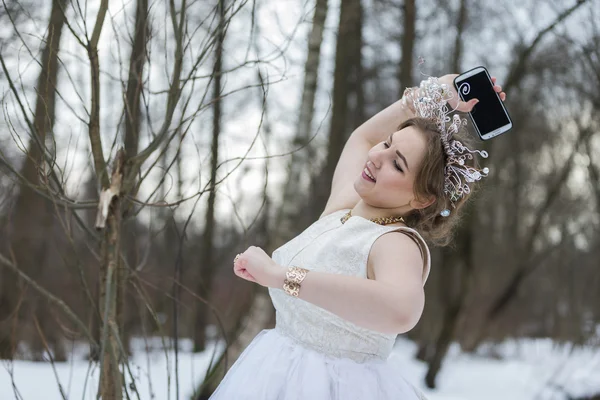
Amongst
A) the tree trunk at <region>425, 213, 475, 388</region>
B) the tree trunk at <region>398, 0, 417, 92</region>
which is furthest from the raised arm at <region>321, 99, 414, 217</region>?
the tree trunk at <region>425, 213, 475, 388</region>

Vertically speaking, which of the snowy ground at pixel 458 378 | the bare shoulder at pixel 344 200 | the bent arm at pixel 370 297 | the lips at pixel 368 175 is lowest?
the snowy ground at pixel 458 378

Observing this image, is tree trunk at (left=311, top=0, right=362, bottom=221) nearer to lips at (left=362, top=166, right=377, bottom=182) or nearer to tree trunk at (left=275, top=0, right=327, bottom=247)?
tree trunk at (left=275, top=0, right=327, bottom=247)

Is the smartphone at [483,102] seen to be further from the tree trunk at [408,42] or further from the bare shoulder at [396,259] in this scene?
the tree trunk at [408,42]

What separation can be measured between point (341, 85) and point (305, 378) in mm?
5886

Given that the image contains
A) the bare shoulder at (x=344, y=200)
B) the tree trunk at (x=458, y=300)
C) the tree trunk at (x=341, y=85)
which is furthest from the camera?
the tree trunk at (x=458, y=300)

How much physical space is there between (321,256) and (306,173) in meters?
9.63

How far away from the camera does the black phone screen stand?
1.87 m

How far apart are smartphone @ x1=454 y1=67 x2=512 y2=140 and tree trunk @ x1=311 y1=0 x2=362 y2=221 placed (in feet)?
13.7

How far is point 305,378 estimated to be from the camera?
1.64 meters

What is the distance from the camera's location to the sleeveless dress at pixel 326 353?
1.64 m

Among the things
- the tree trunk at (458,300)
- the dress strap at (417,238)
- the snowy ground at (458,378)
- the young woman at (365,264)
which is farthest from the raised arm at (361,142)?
the tree trunk at (458,300)

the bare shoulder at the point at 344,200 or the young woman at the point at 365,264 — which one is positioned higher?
the bare shoulder at the point at 344,200

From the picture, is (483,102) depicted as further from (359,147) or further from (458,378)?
(458,378)

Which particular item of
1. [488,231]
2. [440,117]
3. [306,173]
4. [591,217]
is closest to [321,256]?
[440,117]
